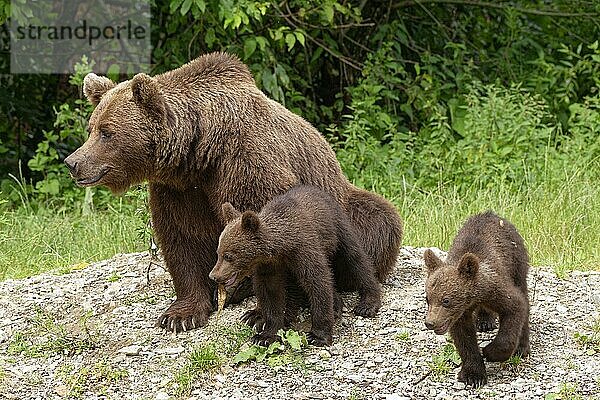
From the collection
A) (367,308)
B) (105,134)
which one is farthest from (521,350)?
(105,134)

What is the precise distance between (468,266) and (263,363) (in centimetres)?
132

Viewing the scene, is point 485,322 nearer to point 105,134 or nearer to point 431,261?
point 431,261

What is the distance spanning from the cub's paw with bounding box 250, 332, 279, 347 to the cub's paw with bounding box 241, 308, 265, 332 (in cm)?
11

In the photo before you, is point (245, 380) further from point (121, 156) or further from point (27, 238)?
Result: point (27, 238)

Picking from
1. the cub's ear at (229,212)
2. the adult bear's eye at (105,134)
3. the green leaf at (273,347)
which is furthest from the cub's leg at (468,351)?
the adult bear's eye at (105,134)

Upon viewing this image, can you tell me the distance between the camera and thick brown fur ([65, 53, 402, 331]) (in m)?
5.69

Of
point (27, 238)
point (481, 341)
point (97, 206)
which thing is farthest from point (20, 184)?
point (481, 341)

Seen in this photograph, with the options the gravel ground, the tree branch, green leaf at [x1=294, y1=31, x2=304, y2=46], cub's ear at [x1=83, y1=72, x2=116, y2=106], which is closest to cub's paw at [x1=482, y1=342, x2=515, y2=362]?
the gravel ground

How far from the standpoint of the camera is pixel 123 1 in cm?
1142

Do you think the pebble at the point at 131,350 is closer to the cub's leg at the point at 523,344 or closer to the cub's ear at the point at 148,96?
the cub's ear at the point at 148,96

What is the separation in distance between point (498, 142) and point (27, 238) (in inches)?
184

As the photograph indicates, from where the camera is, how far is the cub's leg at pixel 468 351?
4.89 m

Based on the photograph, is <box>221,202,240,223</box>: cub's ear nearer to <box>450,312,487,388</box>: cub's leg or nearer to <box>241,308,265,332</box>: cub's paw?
<box>241,308,265,332</box>: cub's paw

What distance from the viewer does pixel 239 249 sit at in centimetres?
519
